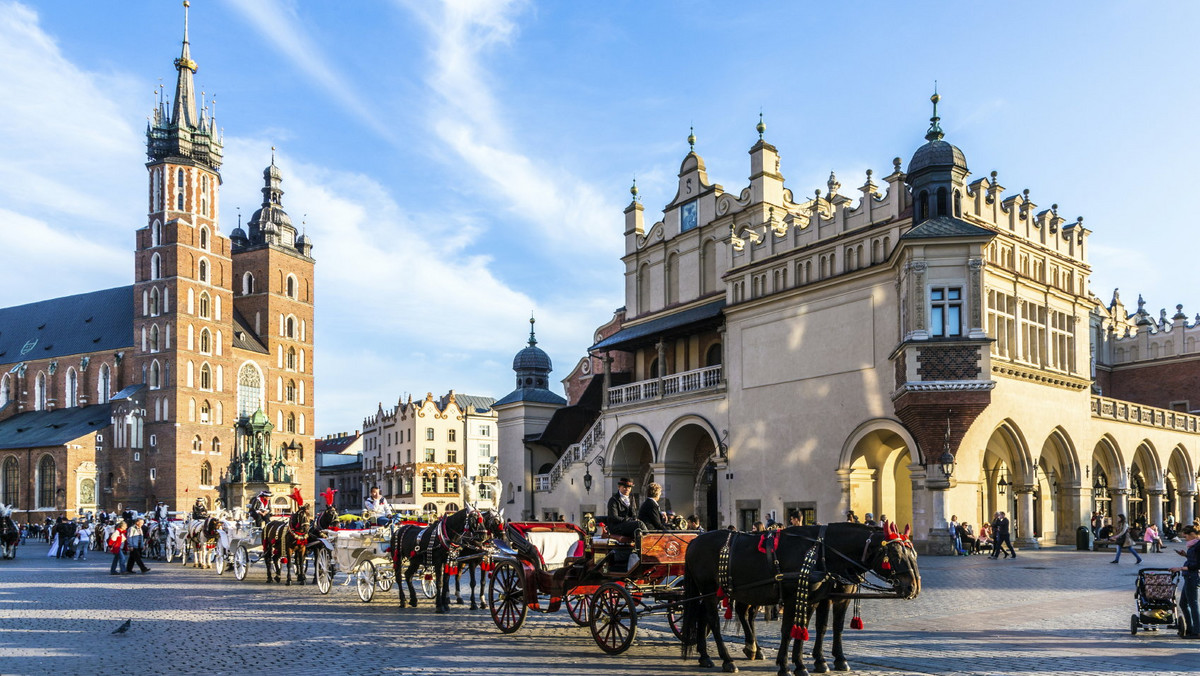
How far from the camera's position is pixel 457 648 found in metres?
12.9

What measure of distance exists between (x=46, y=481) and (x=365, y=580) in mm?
75903

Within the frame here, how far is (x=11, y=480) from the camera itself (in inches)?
3361

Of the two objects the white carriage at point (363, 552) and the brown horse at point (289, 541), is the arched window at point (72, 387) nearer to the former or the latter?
the brown horse at point (289, 541)

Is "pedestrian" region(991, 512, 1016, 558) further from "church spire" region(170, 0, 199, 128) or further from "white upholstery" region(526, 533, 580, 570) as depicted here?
"church spire" region(170, 0, 199, 128)

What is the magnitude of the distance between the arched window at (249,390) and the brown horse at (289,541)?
75.7m

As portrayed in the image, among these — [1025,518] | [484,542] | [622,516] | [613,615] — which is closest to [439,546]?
[484,542]

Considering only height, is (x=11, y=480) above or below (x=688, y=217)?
below

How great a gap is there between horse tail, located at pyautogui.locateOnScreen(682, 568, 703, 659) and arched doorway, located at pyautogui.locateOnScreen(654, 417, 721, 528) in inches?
1041

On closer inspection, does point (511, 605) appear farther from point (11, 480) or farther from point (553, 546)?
point (11, 480)

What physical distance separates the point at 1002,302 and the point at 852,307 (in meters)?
4.44

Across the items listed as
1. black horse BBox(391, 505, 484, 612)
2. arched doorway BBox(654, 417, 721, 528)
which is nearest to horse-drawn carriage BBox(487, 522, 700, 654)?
black horse BBox(391, 505, 484, 612)

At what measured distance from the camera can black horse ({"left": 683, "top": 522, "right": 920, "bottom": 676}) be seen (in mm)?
10570

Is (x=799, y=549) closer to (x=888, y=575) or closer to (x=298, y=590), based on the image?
(x=888, y=575)

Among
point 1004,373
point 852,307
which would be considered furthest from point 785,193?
point 1004,373
